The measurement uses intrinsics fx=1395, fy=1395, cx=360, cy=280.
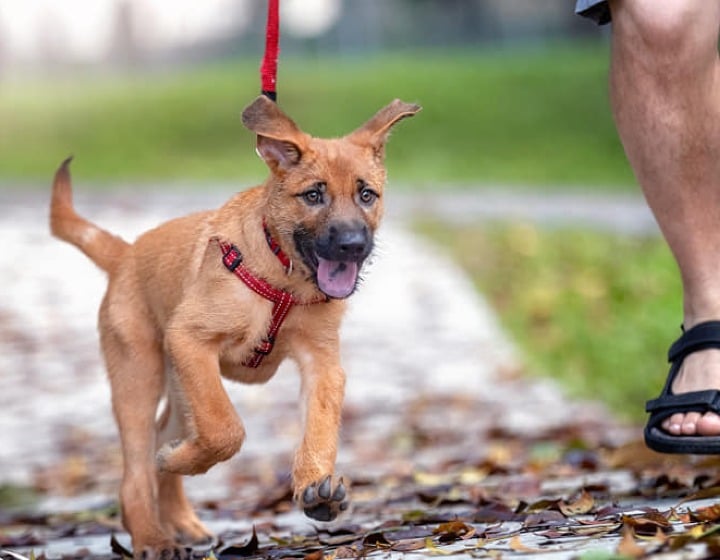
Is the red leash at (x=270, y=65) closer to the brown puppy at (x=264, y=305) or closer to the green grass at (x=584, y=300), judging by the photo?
the brown puppy at (x=264, y=305)

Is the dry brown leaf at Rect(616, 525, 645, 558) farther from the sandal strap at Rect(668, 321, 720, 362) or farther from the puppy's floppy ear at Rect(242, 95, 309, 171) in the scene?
the puppy's floppy ear at Rect(242, 95, 309, 171)

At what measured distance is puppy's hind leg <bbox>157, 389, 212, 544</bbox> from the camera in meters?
4.62

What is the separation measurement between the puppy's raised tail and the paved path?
92 centimetres

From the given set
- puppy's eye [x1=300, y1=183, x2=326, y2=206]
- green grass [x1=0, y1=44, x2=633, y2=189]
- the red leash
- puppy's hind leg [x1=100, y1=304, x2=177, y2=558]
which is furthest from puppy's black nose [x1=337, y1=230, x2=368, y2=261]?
green grass [x1=0, y1=44, x2=633, y2=189]

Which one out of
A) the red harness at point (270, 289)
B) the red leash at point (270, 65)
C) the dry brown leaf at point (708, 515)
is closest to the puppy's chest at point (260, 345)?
the red harness at point (270, 289)

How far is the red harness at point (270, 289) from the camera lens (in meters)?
4.02

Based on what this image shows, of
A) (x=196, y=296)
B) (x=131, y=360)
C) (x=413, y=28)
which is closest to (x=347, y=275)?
(x=196, y=296)

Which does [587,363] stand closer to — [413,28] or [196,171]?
[196,171]

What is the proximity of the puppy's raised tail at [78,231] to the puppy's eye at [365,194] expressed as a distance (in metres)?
1.17

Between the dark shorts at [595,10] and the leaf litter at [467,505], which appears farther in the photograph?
the dark shorts at [595,10]

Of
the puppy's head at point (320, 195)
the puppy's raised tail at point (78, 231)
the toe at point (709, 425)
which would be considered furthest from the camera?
the puppy's raised tail at point (78, 231)

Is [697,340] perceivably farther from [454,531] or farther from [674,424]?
[454,531]

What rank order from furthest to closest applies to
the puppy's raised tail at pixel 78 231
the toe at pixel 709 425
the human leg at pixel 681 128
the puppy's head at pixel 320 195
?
the puppy's raised tail at pixel 78 231, the human leg at pixel 681 128, the toe at pixel 709 425, the puppy's head at pixel 320 195

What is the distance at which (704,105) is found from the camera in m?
4.41
